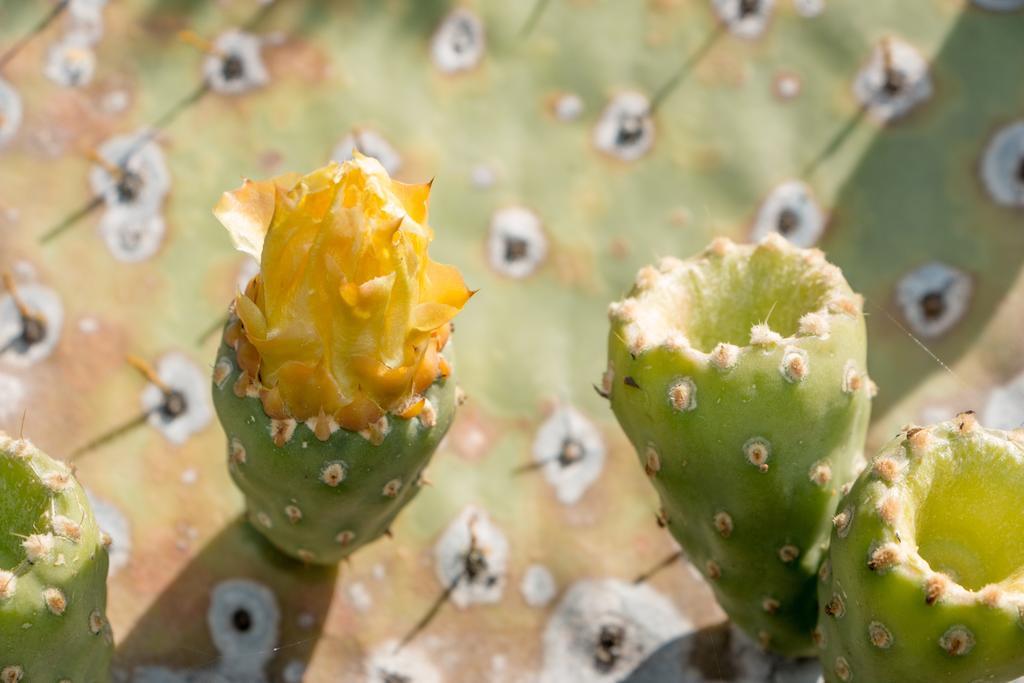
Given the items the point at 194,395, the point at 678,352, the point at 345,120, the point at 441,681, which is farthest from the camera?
the point at 345,120

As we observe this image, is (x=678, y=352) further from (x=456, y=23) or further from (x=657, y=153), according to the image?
(x=456, y=23)

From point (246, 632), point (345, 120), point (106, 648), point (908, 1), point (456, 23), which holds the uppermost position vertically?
point (908, 1)

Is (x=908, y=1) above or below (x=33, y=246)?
above

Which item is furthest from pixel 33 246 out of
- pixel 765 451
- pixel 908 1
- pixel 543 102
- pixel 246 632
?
pixel 908 1

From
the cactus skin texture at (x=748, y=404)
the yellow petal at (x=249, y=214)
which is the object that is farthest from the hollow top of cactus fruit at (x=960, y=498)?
the yellow petal at (x=249, y=214)

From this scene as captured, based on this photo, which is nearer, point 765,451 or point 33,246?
point 765,451

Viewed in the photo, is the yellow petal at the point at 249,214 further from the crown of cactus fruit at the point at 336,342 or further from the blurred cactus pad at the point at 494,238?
the blurred cactus pad at the point at 494,238

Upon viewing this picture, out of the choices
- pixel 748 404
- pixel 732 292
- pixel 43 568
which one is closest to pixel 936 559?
pixel 748 404

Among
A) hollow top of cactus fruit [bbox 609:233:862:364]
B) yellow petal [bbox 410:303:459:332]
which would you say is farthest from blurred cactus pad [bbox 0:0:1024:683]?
yellow petal [bbox 410:303:459:332]

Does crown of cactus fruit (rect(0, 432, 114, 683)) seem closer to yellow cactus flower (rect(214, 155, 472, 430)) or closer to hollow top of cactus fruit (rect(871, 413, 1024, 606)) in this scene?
yellow cactus flower (rect(214, 155, 472, 430))
